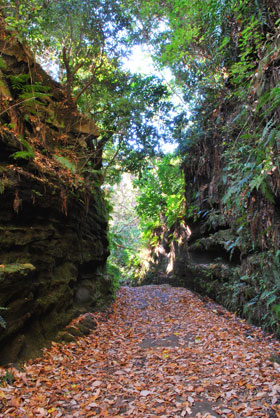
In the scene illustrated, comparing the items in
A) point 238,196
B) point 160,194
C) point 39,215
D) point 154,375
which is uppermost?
point 160,194

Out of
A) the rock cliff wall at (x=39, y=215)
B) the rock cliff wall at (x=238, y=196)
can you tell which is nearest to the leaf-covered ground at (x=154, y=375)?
the rock cliff wall at (x=39, y=215)

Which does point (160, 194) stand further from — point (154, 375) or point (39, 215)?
point (154, 375)

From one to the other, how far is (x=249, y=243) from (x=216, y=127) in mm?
4244

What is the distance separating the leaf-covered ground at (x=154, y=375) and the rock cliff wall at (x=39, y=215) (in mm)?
635

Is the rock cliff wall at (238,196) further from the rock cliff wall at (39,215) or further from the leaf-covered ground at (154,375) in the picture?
the rock cliff wall at (39,215)

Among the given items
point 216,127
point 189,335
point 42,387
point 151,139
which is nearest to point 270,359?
point 189,335

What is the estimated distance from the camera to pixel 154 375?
3.93m

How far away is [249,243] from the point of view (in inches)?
271

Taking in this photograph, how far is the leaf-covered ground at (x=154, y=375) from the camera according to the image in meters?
3.00

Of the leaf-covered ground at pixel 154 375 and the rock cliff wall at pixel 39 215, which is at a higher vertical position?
the rock cliff wall at pixel 39 215

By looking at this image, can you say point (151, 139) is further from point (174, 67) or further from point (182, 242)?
point (182, 242)

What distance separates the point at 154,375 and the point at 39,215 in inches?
136

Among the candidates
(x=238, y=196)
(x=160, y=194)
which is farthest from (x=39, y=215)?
(x=160, y=194)

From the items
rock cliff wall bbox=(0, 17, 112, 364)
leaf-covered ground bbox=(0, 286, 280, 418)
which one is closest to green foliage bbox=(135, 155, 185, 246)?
rock cliff wall bbox=(0, 17, 112, 364)
